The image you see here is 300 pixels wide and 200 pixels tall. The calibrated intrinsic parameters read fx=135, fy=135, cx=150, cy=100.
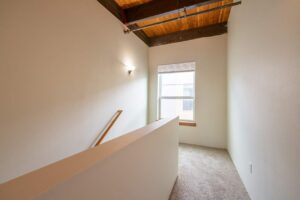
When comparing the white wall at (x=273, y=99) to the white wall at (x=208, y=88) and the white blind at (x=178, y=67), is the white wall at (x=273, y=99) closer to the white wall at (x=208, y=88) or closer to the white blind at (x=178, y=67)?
the white wall at (x=208, y=88)

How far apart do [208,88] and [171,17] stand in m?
2.03

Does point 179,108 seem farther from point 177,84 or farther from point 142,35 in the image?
point 142,35

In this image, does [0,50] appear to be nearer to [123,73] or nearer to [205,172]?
[123,73]

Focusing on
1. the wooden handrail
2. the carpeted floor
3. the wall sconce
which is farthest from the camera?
the wall sconce

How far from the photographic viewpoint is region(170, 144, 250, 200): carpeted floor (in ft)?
5.84

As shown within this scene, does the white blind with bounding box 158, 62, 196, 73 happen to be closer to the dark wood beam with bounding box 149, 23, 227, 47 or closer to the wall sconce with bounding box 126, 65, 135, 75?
the dark wood beam with bounding box 149, 23, 227, 47

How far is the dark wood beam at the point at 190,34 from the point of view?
3.49 metres

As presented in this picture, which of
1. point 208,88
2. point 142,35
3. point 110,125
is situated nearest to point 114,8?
point 142,35

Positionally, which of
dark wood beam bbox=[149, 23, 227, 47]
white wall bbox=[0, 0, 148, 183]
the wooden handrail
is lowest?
the wooden handrail

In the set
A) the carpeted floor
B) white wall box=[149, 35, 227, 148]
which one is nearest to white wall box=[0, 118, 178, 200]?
the carpeted floor

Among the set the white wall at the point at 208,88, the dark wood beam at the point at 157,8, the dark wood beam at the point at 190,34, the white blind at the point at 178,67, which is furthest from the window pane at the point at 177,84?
the dark wood beam at the point at 157,8

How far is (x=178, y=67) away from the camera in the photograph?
4.00 meters

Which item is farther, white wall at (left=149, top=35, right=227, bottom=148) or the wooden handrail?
white wall at (left=149, top=35, right=227, bottom=148)

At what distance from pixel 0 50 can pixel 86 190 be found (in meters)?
1.68
